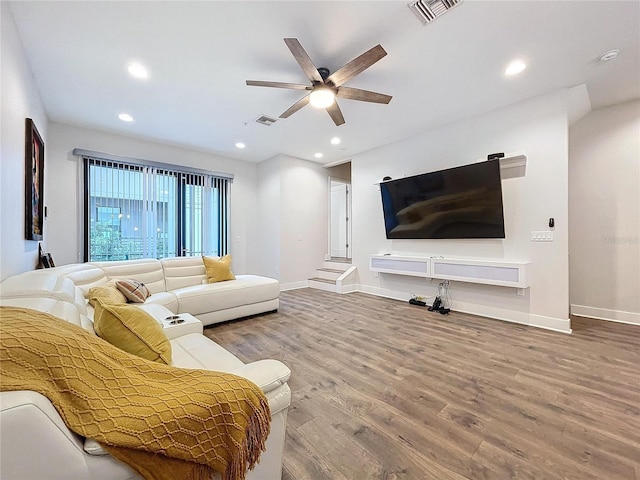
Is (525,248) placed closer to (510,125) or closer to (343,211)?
(510,125)

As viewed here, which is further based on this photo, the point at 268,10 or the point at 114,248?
the point at 114,248

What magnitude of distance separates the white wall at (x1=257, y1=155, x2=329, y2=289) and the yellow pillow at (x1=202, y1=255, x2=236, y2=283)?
1.72m

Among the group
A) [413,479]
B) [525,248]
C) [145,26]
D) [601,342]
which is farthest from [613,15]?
[145,26]

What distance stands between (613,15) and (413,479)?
3.62m

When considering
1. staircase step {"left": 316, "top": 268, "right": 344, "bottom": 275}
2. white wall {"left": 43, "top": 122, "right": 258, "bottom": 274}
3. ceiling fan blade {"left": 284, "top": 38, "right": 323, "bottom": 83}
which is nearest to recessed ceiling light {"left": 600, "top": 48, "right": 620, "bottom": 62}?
ceiling fan blade {"left": 284, "top": 38, "right": 323, "bottom": 83}

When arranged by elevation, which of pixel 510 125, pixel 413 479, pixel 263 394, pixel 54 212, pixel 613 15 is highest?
pixel 613 15

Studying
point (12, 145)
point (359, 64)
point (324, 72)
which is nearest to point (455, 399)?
point (359, 64)

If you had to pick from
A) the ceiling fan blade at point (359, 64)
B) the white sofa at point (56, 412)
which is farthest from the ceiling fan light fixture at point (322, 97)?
Result: the white sofa at point (56, 412)

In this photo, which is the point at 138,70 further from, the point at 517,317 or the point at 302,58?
the point at 517,317

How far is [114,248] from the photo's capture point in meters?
4.44

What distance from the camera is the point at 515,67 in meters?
2.76

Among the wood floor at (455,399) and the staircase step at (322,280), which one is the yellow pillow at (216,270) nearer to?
the wood floor at (455,399)

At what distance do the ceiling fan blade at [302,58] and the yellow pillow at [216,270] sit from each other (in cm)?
282

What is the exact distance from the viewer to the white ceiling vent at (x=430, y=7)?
6.48 ft
